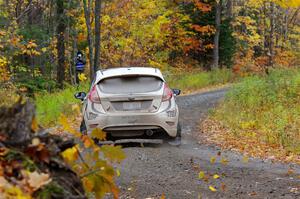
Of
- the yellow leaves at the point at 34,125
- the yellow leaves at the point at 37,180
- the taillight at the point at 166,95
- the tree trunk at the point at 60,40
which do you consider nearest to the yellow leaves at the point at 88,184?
the yellow leaves at the point at 34,125

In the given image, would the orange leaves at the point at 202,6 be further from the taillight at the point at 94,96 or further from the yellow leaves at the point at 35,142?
the yellow leaves at the point at 35,142

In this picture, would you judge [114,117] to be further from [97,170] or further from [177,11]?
[177,11]

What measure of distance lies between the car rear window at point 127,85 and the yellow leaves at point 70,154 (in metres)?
6.80

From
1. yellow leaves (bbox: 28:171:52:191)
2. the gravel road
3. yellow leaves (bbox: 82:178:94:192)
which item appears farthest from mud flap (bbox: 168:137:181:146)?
yellow leaves (bbox: 28:171:52:191)

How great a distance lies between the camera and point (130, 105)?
1040 cm

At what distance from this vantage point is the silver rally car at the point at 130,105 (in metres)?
10.4

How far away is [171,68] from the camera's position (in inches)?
1400

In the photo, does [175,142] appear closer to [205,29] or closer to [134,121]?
[134,121]

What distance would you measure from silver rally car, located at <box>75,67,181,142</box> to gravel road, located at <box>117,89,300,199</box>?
0.46 metres

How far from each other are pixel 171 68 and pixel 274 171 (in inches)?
1076

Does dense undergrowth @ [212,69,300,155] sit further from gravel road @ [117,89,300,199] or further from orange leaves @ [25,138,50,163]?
orange leaves @ [25,138,50,163]

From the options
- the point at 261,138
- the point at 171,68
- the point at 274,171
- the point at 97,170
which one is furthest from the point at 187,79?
the point at 97,170

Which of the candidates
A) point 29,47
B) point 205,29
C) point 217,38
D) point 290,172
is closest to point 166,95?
point 290,172

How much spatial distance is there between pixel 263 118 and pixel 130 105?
5.17m
